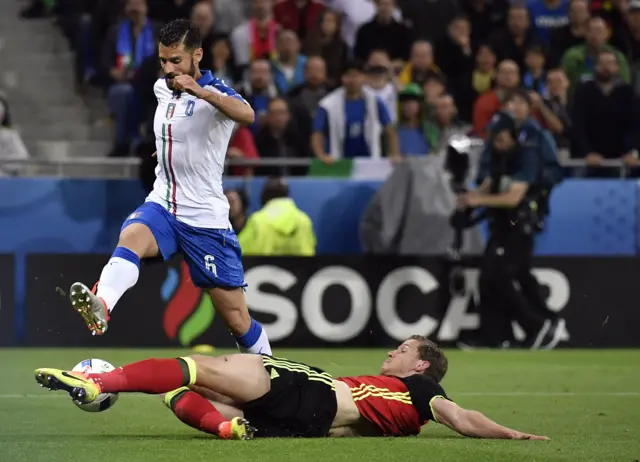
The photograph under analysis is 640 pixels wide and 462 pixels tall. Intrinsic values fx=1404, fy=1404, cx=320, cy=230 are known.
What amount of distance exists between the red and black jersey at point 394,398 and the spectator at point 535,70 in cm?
963

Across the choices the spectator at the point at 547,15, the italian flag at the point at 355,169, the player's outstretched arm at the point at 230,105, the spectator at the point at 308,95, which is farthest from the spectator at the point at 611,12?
the player's outstretched arm at the point at 230,105

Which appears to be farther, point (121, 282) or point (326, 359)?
point (326, 359)

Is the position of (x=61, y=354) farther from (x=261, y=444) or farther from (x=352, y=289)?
(x=261, y=444)

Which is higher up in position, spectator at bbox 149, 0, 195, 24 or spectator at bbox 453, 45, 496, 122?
spectator at bbox 149, 0, 195, 24

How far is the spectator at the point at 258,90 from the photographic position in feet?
52.2

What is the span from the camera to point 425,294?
15.1 meters

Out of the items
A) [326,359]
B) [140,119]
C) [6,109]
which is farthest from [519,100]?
[6,109]

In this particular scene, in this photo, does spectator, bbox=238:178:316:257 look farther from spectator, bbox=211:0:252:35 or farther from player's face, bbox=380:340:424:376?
player's face, bbox=380:340:424:376

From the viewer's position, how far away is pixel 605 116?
16234 millimetres

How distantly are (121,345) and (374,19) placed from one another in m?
5.42

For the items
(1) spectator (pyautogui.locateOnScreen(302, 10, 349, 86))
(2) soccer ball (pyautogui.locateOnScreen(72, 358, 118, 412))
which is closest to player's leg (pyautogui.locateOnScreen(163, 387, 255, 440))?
(2) soccer ball (pyautogui.locateOnScreen(72, 358, 118, 412))

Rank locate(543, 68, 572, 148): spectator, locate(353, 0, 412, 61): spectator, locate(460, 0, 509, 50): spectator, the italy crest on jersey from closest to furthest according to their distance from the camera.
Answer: the italy crest on jersey → locate(543, 68, 572, 148): spectator → locate(353, 0, 412, 61): spectator → locate(460, 0, 509, 50): spectator

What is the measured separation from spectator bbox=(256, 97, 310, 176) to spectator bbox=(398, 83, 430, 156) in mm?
1172

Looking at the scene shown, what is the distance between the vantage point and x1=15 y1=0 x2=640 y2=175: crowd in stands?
52.1 ft
